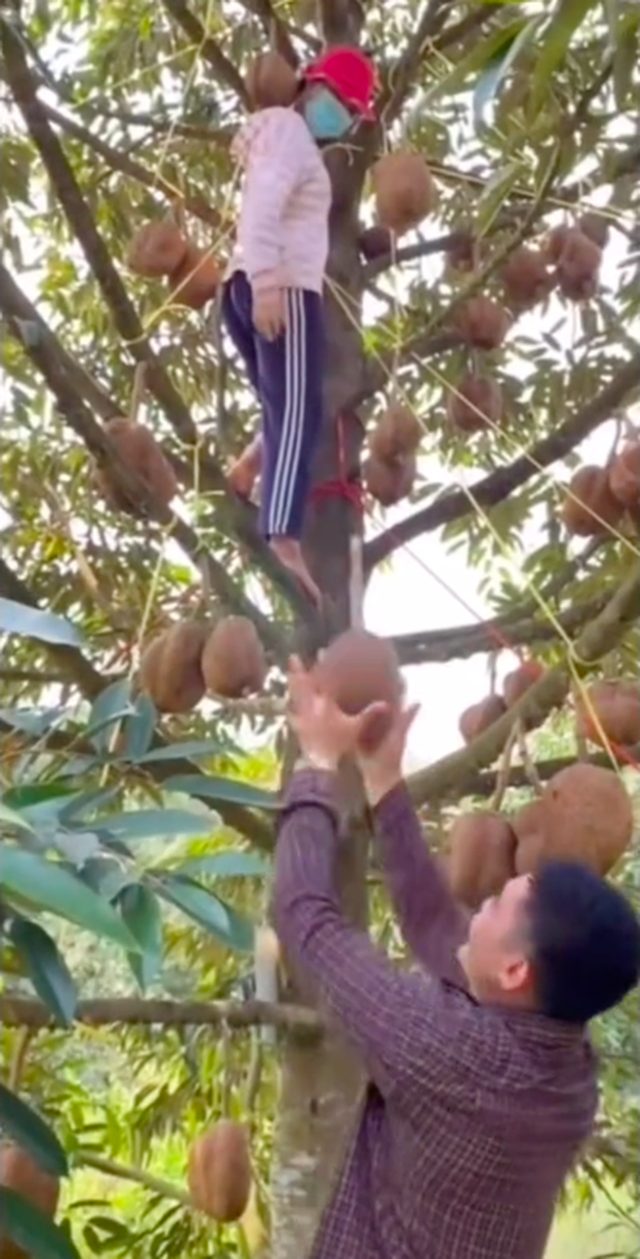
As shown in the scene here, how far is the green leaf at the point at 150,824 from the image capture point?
0.70m

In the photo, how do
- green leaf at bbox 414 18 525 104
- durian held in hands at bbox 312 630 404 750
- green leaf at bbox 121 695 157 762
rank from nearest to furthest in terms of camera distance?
green leaf at bbox 121 695 157 762 → green leaf at bbox 414 18 525 104 → durian held in hands at bbox 312 630 404 750

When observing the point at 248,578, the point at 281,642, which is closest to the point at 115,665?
the point at 281,642

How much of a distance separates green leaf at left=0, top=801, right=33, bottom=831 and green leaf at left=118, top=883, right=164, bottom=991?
2.5 inches

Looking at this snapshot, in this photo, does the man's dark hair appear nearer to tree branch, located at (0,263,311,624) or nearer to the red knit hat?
tree branch, located at (0,263,311,624)

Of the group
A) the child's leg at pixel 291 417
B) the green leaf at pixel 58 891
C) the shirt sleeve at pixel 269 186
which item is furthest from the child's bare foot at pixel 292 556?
the green leaf at pixel 58 891

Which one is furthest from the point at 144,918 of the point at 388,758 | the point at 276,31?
the point at 276,31

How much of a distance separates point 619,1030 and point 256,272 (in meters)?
1.28

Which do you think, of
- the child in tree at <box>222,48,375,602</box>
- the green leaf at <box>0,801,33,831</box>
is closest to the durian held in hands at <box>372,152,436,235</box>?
the child in tree at <box>222,48,375,602</box>

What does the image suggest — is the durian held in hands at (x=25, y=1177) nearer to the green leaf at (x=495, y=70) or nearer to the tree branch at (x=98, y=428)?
the tree branch at (x=98, y=428)

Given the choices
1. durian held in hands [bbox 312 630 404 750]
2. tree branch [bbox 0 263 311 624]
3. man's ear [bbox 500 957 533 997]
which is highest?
tree branch [bbox 0 263 311 624]

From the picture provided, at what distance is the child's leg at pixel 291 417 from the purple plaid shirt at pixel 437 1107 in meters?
0.46

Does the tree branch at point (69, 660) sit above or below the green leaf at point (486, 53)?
below

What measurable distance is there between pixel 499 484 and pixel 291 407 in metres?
0.23

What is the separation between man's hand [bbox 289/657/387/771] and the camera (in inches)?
39.5
